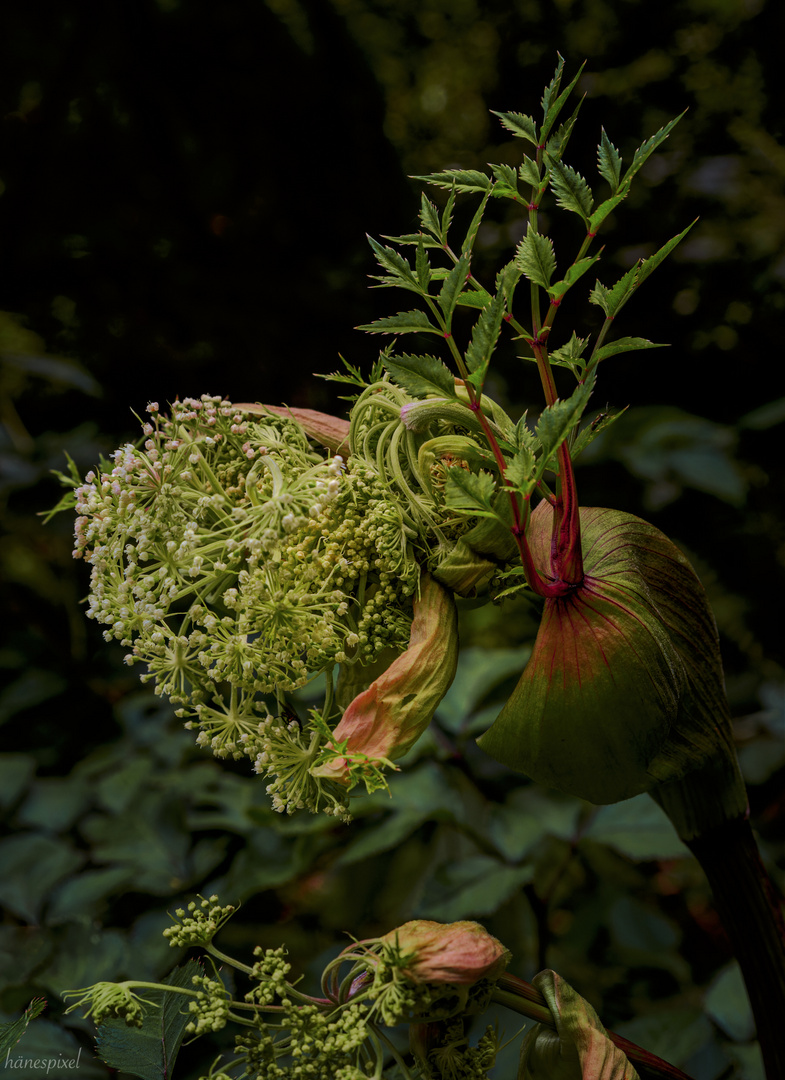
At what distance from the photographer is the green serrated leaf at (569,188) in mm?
341

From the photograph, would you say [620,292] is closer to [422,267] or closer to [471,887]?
[422,267]

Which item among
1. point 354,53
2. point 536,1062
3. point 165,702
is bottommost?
point 165,702

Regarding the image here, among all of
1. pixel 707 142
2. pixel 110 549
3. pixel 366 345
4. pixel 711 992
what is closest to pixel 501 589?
pixel 110 549

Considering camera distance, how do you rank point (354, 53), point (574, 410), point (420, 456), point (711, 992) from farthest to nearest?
point (354, 53)
point (711, 992)
point (420, 456)
point (574, 410)

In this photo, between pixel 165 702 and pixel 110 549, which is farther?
pixel 165 702

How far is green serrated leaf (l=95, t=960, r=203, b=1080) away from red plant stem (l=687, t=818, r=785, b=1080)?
1.03ft

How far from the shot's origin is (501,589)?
447 millimetres

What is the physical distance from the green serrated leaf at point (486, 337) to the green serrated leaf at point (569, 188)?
7cm

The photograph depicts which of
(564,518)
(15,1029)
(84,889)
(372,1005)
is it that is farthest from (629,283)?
(84,889)

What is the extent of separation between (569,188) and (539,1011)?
40cm

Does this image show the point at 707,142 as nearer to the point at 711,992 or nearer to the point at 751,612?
the point at 751,612

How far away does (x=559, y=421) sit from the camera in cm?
32

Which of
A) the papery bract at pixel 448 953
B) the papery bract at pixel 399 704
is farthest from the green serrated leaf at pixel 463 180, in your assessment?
the papery bract at pixel 448 953

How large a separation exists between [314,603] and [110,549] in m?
0.12
